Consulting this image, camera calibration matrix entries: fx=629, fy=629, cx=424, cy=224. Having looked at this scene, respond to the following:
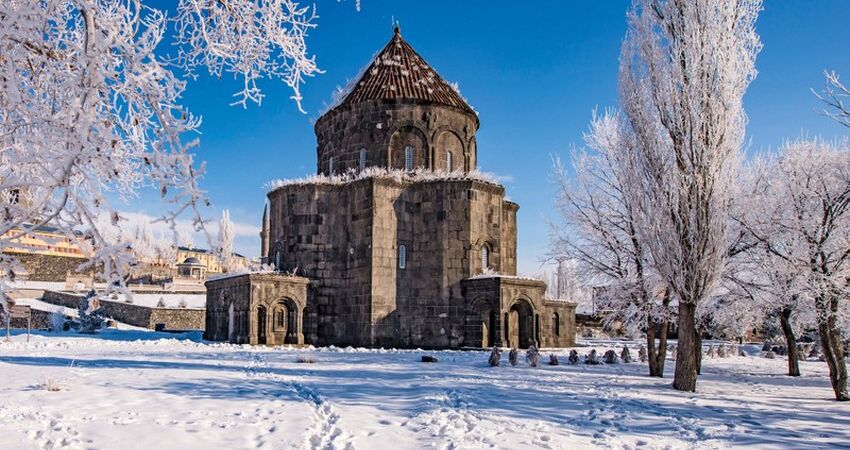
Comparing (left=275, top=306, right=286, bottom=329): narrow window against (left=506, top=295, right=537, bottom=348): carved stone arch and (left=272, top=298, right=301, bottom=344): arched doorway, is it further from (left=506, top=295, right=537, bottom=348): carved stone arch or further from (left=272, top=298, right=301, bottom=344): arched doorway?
(left=506, top=295, right=537, bottom=348): carved stone arch

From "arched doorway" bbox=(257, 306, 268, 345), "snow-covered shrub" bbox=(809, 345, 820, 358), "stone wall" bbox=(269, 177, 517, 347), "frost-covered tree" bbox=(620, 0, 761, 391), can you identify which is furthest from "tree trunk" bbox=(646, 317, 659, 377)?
"snow-covered shrub" bbox=(809, 345, 820, 358)

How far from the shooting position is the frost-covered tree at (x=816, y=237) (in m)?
12.9

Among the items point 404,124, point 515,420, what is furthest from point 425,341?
point 515,420

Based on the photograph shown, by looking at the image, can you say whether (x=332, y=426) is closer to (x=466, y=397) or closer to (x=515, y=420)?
(x=515, y=420)

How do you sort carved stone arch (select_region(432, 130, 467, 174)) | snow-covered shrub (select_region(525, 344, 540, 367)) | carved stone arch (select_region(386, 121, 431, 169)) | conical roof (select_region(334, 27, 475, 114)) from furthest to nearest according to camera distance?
1. conical roof (select_region(334, 27, 475, 114))
2. carved stone arch (select_region(432, 130, 467, 174))
3. carved stone arch (select_region(386, 121, 431, 169))
4. snow-covered shrub (select_region(525, 344, 540, 367))

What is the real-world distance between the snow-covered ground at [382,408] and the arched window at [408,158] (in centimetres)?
1183

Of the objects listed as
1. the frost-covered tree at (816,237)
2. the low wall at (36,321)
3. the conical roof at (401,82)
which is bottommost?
the low wall at (36,321)

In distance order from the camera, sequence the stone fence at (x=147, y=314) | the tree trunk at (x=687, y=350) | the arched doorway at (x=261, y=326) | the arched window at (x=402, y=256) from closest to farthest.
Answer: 1. the tree trunk at (x=687, y=350)
2. the arched doorway at (x=261, y=326)
3. the arched window at (x=402, y=256)
4. the stone fence at (x=147, y=314)

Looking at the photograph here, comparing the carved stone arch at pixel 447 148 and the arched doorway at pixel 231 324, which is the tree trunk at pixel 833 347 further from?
the arched doorway at pixel 231 324

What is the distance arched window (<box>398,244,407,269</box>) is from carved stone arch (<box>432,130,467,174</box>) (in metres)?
4.05

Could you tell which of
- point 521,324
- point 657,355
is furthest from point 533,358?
point 521,324

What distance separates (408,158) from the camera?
26562 mm

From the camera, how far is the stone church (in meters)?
23.6

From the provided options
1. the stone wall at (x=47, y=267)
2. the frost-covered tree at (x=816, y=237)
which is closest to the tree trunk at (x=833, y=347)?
the frost-covered tree at (x=816, y=237)
